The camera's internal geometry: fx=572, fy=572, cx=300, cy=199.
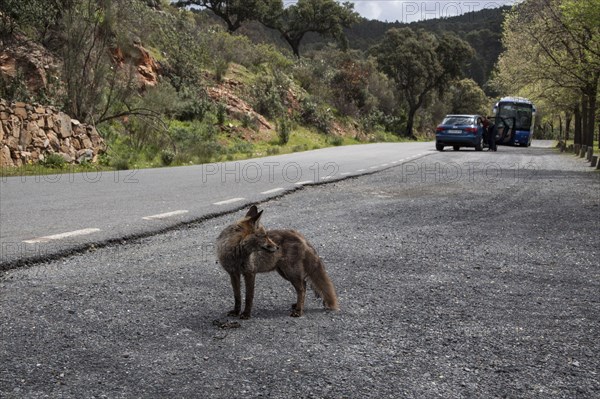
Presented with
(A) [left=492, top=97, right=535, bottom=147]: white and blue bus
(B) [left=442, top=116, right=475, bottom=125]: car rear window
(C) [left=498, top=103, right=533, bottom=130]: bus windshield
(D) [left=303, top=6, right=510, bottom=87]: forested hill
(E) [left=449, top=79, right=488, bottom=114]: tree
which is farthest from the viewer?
(D) [left=303, top=6, right=510, bottom=87]: forested hill

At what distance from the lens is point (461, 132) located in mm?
28594

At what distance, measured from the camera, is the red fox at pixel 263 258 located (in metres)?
3.30

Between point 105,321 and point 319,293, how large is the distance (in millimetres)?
1387

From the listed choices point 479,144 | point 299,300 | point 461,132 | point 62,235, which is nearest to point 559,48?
point 461,132

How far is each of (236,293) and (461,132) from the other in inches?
1051

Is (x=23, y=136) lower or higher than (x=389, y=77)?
lower

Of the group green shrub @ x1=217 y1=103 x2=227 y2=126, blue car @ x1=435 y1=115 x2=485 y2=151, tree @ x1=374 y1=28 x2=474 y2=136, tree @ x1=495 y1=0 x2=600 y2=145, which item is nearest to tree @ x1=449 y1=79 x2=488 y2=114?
tree @ x1=374 y1=28 x2=474 y2=136

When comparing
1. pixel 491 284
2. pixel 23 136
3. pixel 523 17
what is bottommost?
pixel 491 284

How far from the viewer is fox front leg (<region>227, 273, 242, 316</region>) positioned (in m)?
3.51

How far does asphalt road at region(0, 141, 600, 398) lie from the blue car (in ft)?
73.8

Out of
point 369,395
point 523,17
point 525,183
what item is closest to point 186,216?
point 369,395

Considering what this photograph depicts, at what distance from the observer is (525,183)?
13.5m

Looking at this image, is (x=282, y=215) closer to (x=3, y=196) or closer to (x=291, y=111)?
(x=3, y=196)

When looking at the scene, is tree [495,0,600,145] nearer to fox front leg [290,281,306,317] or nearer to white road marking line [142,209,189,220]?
white road marking line [142,209,189,220]
